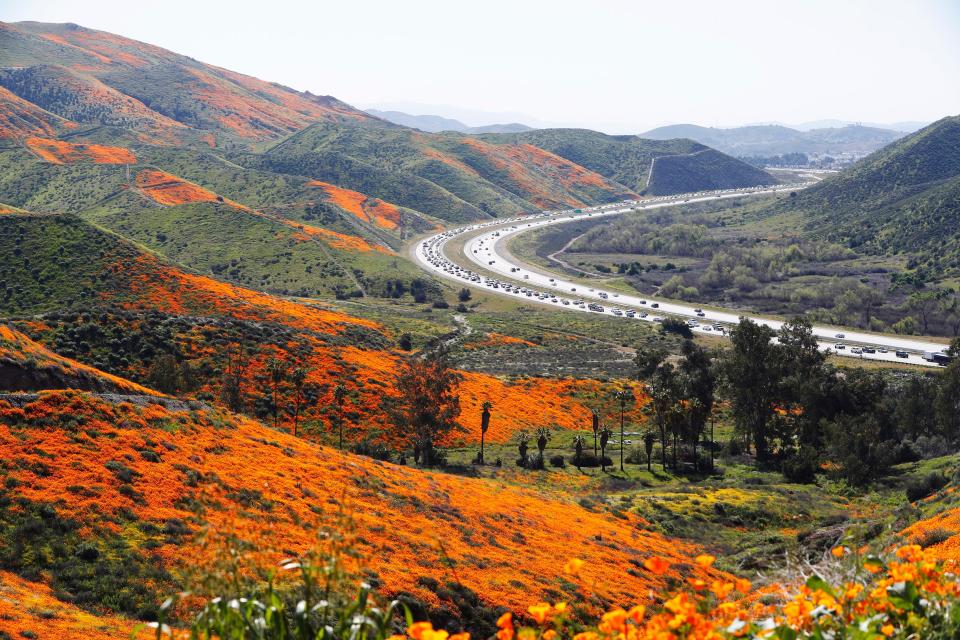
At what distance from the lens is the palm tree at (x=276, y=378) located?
50375 mm

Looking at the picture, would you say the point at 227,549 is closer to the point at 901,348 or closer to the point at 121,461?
the point at 121,461

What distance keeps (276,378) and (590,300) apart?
3458 inches

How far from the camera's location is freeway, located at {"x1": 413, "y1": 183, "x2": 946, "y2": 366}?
9649 centimetres

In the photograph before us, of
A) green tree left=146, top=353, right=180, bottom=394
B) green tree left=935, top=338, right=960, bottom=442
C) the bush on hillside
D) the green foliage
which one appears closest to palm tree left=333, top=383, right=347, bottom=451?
green tree left=146, top=353, right=180, bottom=394

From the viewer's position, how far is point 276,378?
1997 inches

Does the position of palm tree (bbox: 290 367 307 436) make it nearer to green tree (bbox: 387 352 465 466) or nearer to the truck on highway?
green tree (bbox: 387 352 465 466)

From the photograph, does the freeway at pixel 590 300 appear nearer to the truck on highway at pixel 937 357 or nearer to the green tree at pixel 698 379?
the truck on highway at pixel 937 357

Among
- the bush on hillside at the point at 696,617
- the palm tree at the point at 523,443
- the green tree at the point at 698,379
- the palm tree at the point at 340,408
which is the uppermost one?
the bush on hillside at the point at 696,617

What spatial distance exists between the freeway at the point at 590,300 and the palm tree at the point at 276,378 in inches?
2836

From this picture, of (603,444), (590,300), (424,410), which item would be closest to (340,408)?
(424,410)

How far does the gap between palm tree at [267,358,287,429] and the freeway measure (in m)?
72.0

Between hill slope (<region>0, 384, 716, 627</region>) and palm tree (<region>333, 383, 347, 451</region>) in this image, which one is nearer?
hill slope (<region>0, 384, 716, 627</region>)

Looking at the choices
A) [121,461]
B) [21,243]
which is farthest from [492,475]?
[21,243]

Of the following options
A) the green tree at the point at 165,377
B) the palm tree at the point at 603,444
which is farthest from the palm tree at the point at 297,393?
the palm tree at the point at 603,444
